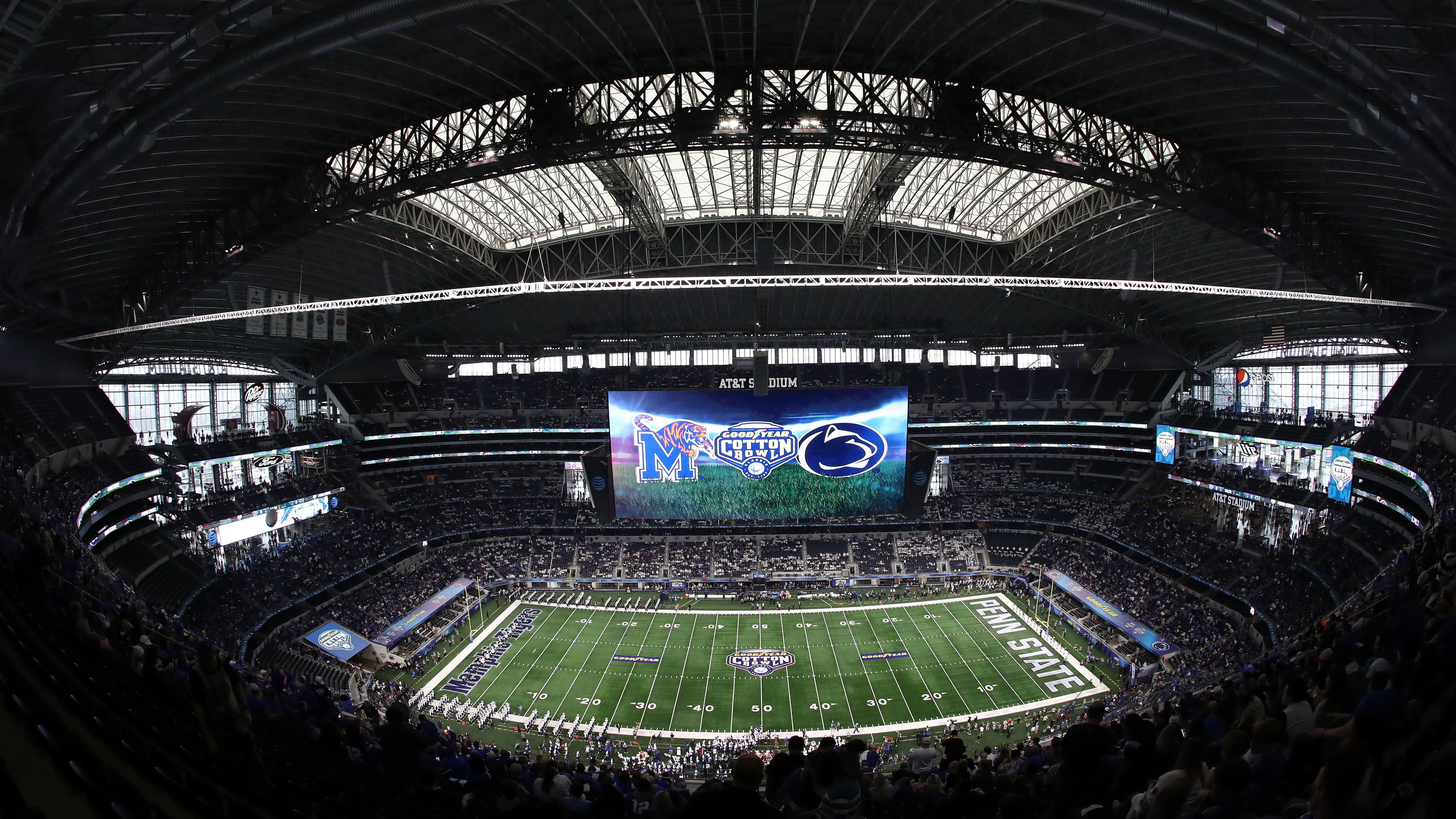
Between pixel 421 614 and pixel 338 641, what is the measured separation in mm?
4370

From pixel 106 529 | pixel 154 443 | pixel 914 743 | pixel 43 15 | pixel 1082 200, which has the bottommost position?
pixel 914 743

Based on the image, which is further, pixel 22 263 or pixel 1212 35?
pixel 22 263

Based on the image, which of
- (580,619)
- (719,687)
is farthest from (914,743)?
(580,619)

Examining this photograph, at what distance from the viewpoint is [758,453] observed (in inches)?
1644

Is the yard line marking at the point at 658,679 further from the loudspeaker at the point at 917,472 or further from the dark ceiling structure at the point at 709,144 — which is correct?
the dark ceiling structure at the point at 709,144

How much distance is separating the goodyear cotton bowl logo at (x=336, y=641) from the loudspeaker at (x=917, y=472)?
104ft

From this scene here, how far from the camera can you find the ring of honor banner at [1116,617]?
29.4 m

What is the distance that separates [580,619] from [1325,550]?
36809 mm

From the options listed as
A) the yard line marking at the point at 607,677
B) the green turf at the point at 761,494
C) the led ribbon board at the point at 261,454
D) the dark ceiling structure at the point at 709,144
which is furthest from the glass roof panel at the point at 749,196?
the led ribbon board at the point at 261,454

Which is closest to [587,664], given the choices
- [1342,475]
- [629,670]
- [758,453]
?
[629,670]

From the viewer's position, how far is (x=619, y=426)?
137ft

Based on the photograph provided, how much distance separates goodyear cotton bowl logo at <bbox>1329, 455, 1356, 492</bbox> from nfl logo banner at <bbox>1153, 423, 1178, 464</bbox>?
1175cm

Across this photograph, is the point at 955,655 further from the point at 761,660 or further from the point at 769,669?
the point at 761,660

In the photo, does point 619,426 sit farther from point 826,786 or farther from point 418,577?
point 826,786
